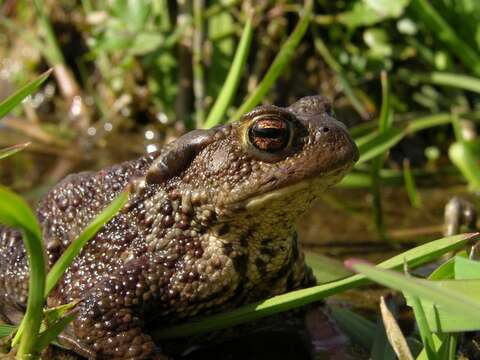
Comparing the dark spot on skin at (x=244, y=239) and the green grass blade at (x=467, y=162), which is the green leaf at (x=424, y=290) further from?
the green grass blade at (x=467, y=162)

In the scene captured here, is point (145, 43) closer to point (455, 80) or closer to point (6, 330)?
point (455, 80)

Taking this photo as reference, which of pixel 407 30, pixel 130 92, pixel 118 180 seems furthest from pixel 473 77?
pixel 118 180

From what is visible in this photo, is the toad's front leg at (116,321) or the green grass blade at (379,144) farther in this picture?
the green grass blade at (379,144)

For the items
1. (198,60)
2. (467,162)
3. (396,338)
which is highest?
(198,60)

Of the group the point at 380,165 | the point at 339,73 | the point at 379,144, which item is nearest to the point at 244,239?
the point at 379,144

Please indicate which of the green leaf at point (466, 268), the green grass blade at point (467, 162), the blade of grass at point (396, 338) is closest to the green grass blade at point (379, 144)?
the green grass blade at point (467, 162)

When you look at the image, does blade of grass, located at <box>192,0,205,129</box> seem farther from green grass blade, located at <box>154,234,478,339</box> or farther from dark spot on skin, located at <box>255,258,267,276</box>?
green grass blade, located at <box>154,234,478,339</box>

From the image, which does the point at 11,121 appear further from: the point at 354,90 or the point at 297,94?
the point at 354,90

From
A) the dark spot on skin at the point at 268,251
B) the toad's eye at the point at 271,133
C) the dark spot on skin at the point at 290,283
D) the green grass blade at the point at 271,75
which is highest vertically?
the green grass blade at the point at 271,75
